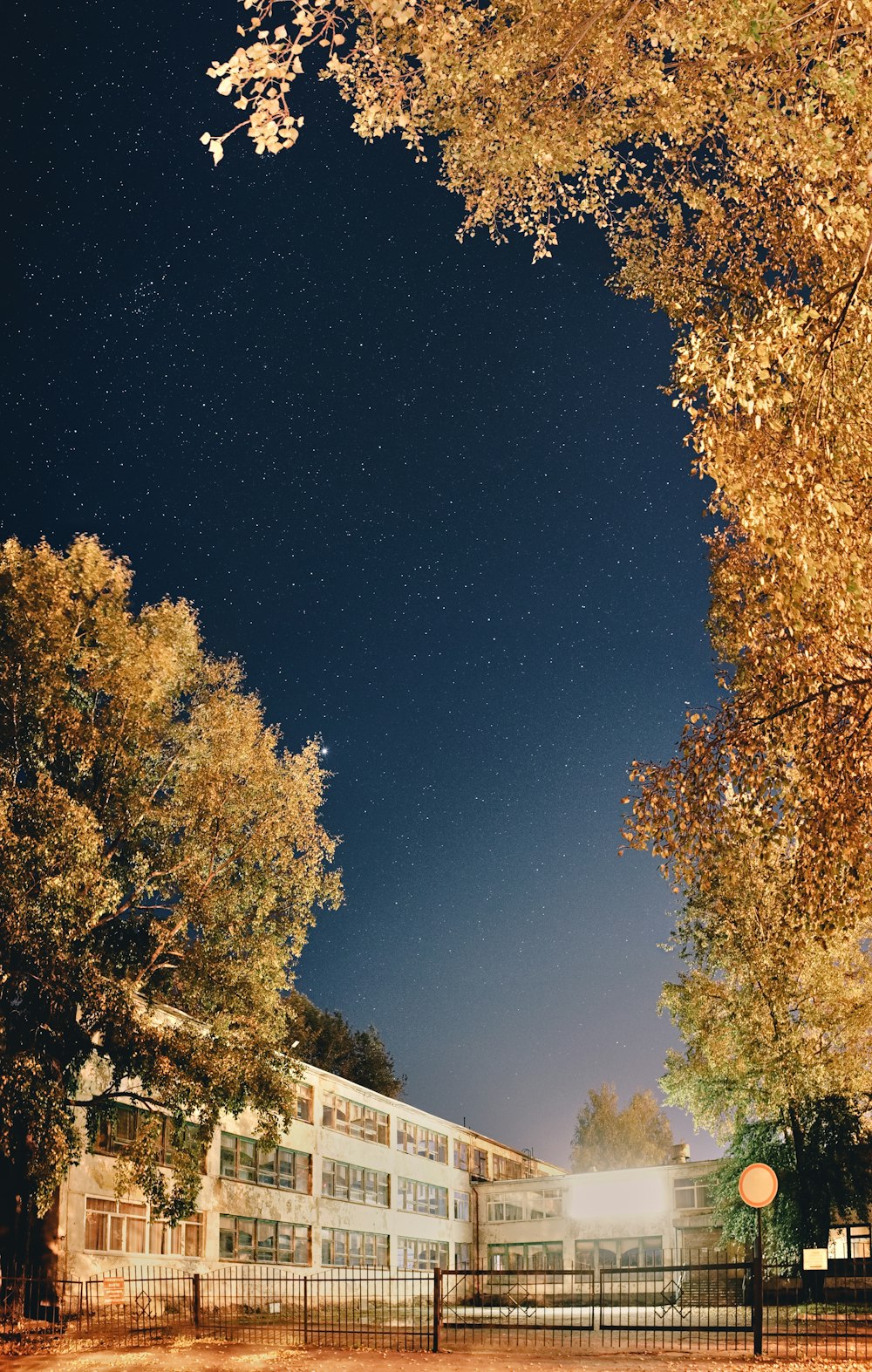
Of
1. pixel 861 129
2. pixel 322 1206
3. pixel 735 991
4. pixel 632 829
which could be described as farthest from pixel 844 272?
pixel 322 1206

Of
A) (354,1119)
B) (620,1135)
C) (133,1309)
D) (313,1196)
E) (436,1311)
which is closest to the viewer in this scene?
(436,1311)

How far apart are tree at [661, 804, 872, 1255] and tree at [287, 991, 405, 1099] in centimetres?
4316

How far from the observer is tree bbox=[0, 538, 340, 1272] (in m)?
21.1

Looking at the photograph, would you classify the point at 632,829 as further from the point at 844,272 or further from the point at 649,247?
the point at 649,247

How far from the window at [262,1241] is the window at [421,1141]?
1172cm

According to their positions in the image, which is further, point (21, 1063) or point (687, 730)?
point (21, 1063)

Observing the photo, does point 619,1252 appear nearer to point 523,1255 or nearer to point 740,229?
point 523,1255

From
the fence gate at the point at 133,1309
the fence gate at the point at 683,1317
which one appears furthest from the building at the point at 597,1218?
the fence gate at the point at 133,1309

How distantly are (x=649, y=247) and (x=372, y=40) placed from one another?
4.75 metres

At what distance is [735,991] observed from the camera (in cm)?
3206

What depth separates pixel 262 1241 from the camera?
38656 millimetres

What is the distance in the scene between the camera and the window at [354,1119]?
45875 millimetres

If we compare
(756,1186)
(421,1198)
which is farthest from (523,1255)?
(756,1186)

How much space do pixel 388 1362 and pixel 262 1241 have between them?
2299 cm
